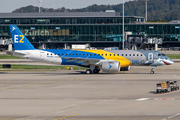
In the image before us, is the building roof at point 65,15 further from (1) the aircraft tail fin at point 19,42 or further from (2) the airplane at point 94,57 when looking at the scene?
(2) the airplane at point 94,57

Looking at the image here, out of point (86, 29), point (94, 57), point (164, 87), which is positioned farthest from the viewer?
point (86, 29)

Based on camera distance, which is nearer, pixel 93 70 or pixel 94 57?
pixel 94 57

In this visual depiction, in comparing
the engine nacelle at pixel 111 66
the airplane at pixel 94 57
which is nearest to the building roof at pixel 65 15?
the airplane at pixel 94 57

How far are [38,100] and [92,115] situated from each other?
7.48m

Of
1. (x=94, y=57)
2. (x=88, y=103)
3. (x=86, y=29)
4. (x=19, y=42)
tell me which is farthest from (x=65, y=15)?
(x=88, y=103)

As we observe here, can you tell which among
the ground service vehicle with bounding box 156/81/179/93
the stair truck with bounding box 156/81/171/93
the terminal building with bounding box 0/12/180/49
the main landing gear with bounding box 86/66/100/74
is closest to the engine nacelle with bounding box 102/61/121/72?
the main landing gear with bounding box 86/66/100/74

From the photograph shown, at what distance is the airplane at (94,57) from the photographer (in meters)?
48.7

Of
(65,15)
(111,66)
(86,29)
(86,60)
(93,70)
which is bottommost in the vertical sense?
(93,70)

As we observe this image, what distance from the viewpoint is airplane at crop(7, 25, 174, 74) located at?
48.7 metres

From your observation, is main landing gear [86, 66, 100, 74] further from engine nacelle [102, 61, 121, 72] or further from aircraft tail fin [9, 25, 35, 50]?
aircraft tail fin [9, 25, 35, 50]

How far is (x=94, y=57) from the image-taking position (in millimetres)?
49750

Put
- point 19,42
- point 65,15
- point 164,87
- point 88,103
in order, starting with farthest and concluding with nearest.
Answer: point 65,15 < point 19,42 < point 164,87 < point 88,103

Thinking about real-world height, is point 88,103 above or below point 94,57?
below

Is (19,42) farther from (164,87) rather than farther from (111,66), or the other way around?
(164,87)
